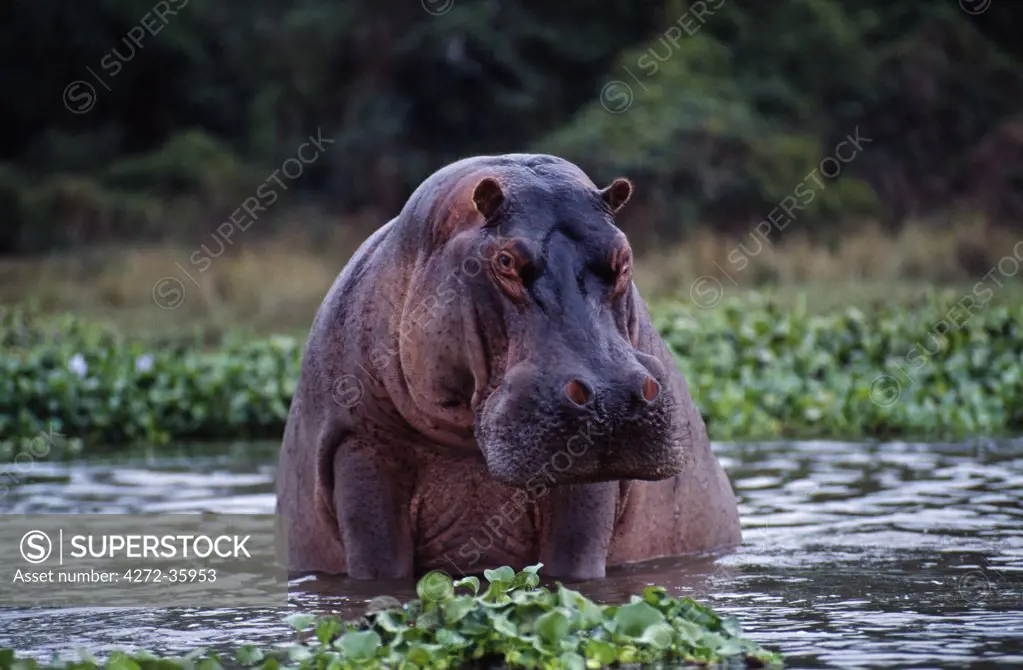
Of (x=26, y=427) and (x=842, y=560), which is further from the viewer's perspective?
(x=26, y=427)

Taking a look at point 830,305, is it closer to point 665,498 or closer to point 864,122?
point 665,498

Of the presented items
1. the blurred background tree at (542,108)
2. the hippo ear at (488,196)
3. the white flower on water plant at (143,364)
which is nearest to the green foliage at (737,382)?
the white flower on water plant at (143,364)

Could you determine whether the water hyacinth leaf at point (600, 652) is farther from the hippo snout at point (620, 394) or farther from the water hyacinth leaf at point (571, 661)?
the hippo snout at point (620, 394)

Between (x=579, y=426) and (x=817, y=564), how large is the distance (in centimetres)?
184

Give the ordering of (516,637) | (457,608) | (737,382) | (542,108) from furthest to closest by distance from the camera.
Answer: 1. (542,108)
2. (737,382)
3. (457,608)
4. (516,637)

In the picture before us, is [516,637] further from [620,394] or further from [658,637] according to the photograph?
[620,394]

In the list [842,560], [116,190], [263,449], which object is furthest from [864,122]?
[842,560]

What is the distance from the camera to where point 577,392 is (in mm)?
4430

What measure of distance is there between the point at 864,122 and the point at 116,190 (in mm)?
12622

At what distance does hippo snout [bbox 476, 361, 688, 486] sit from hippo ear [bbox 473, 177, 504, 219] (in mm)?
529

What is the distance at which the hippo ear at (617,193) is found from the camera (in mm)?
4895

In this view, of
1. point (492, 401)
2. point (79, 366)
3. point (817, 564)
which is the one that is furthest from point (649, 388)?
point (79, 366)

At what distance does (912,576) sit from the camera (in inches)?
223

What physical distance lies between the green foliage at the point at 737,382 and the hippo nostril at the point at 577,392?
226 inches
